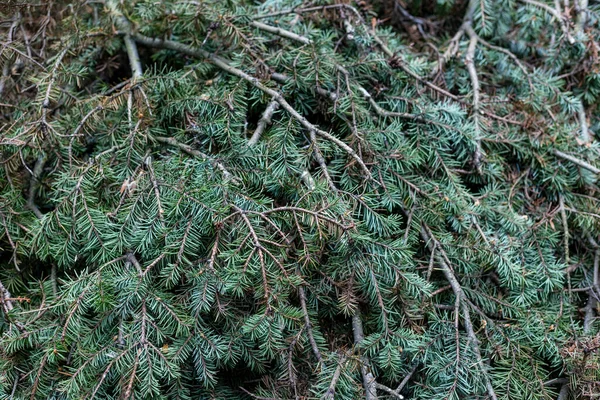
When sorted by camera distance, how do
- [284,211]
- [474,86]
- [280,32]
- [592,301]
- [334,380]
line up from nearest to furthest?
[334,380] → [284,211] → [592,301] → [280,32] → [474,86]

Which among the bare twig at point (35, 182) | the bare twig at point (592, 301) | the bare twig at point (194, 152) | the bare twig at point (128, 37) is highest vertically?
the bare twig at point (128, 37)

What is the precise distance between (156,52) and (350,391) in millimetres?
1181

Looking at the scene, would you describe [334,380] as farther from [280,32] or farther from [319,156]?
[280,32]

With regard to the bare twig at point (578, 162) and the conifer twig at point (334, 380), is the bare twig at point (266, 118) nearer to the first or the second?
the conifer twig at point (334, 380)

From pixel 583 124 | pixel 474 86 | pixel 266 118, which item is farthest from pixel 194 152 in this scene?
pixel 583 124

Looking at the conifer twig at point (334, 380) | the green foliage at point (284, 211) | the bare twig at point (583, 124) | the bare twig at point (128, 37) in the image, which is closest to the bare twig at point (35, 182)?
the green foliage at point (284, 211)

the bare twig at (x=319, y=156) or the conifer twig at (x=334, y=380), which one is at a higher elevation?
the bare twig at (x=319, y=156)

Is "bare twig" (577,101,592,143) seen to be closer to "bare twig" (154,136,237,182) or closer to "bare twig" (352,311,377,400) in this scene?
"bare twig" (352,311,377,400)

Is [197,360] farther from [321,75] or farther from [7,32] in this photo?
[7,32]

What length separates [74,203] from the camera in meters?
1.26

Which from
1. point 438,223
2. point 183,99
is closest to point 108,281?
point 183,99

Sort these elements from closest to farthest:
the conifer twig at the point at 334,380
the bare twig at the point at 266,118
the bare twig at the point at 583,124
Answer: the conifer twig at the point at 334,380 → the bare twig at the point at 266,118 → the bare twig at the point at 583,124

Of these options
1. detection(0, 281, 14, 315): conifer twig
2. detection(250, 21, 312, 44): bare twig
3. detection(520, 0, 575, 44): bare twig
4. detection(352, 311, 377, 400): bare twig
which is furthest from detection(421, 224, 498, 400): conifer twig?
detection(0, 281, 14, 315): conifer twig

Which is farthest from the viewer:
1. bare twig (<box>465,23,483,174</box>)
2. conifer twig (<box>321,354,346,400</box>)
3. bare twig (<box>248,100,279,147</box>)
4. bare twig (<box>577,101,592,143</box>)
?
bare twig (<box>577,101,592,143</box>)
